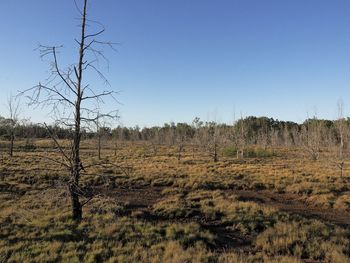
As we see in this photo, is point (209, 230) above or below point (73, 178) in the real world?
below

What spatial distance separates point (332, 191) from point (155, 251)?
13.3 m

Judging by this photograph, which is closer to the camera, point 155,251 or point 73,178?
point 155,251

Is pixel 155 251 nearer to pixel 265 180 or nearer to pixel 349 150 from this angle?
pixel 265 180

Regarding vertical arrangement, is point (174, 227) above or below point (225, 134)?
below

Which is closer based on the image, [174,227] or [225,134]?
[174,227]

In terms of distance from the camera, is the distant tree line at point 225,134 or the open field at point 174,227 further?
the distant tree line at point 225,134

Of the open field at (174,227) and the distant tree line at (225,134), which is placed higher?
the distant tree line at (225,134)

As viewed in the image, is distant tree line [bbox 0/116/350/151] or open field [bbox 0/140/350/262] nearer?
open field [bbox 0/140/350/262]

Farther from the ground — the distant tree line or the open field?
the distant tree line

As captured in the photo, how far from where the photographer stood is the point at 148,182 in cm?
1967

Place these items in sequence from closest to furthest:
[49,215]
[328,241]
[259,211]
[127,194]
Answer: [328,241]
[49,215]
[259,211]
[127,194]

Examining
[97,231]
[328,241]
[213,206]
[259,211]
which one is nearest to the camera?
[328,241]

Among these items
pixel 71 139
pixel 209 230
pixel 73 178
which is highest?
pixel 71 139

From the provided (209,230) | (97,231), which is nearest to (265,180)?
(209,230)
